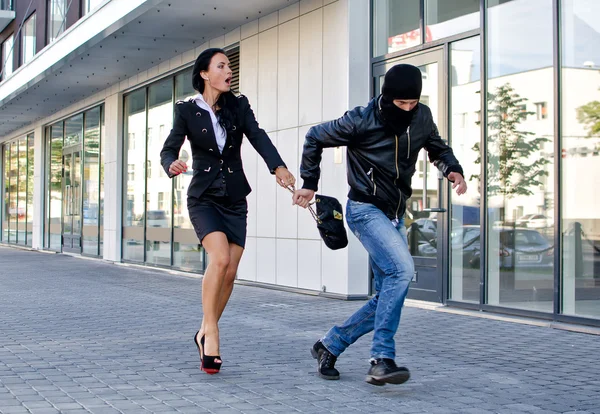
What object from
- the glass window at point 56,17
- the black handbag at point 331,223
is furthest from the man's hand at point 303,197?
the glass window at point 56,17

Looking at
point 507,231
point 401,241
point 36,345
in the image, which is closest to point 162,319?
point 36,345

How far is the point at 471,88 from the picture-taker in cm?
885

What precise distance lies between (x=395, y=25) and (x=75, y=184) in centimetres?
1443

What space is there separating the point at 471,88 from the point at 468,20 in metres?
0.75

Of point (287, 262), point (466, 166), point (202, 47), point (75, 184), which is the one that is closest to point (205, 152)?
point (466, 166)

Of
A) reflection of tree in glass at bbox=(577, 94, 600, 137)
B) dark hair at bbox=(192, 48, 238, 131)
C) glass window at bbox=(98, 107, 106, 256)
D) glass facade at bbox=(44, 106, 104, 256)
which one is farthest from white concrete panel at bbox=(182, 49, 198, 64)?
dark hair at bbox=(192, 48, 238, 131)

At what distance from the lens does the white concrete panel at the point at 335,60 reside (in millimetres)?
10297

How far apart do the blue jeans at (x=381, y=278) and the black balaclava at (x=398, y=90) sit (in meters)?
0.52

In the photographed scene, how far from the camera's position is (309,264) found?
1107cm

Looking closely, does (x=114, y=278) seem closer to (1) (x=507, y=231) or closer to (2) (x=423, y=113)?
(1) (x=507, y=231)

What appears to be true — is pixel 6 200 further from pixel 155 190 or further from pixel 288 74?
pixel 288 74

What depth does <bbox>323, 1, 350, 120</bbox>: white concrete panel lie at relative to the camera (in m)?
10.3

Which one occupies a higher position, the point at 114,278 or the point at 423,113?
the point at 423,113

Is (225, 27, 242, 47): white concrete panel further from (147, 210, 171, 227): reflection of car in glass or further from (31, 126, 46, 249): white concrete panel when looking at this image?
(31, 126, 46, 249): white concrete panel
